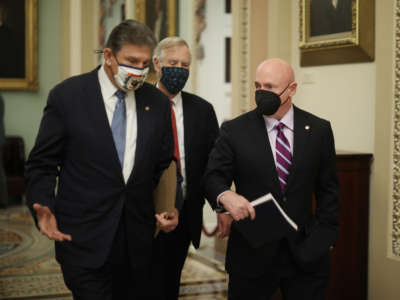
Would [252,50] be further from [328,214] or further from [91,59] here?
[91,59]

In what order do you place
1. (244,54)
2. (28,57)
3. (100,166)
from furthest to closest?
(28,57) → (244,54) → (100,166)

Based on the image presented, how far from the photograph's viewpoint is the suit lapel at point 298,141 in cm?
290

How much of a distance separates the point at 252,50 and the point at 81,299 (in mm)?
3679

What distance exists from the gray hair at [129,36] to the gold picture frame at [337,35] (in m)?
2.29

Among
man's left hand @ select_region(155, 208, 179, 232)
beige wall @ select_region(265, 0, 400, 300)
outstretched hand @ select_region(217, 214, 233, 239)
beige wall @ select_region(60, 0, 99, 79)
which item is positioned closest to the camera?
man's left hand @ select_region(155, 208, 179, 232)

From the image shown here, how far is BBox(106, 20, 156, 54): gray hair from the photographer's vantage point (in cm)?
278

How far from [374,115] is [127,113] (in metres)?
2.39

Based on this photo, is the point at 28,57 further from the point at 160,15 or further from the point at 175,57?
the point at 175,57

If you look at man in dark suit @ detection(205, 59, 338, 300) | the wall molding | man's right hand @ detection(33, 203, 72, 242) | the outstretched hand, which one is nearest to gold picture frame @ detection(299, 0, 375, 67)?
the wall molding

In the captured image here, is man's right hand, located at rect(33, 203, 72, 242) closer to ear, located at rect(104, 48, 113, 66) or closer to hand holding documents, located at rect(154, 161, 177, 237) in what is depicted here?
hand holding documents, located at rect(154, 161, 177, 237)

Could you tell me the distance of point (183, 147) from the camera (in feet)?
12.4

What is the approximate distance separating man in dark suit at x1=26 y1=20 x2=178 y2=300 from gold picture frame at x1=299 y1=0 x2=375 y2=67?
7.49 ft

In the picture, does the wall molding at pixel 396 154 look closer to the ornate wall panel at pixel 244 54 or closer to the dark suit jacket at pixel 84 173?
the ornate wall panel at pixel 244 54

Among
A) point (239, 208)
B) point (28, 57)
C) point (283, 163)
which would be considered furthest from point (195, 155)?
point (28, 57)
